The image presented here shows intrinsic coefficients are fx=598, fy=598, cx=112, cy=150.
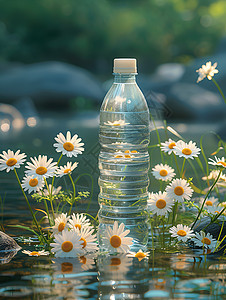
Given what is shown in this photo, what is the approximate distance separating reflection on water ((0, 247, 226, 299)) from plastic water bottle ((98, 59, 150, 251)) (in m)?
0.26

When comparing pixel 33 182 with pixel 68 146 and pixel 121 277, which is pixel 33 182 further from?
pixel 121 277

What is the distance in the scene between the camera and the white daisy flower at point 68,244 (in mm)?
2750

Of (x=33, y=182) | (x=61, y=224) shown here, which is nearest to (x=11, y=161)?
(x=33, y=182)

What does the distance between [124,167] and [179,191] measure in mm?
334

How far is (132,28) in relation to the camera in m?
19.4

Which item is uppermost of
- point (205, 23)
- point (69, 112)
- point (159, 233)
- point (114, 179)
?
point (205, 23)

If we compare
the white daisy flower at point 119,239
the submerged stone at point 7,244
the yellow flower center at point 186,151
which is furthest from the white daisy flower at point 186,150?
the submerged stone at point 7,244

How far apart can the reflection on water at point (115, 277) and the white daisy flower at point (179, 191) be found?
0.27 m

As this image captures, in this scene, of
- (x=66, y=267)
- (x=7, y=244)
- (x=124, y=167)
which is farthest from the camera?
(x=124, y=167)

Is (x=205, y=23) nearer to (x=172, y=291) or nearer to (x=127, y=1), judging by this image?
(x=127, y=1)

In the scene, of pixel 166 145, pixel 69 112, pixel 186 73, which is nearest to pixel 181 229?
pixel 166 145

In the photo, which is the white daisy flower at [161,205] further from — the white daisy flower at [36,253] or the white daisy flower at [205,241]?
the white daisy flower at [36,253]

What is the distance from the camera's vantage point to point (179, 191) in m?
2.95

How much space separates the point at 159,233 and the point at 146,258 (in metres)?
0.40
